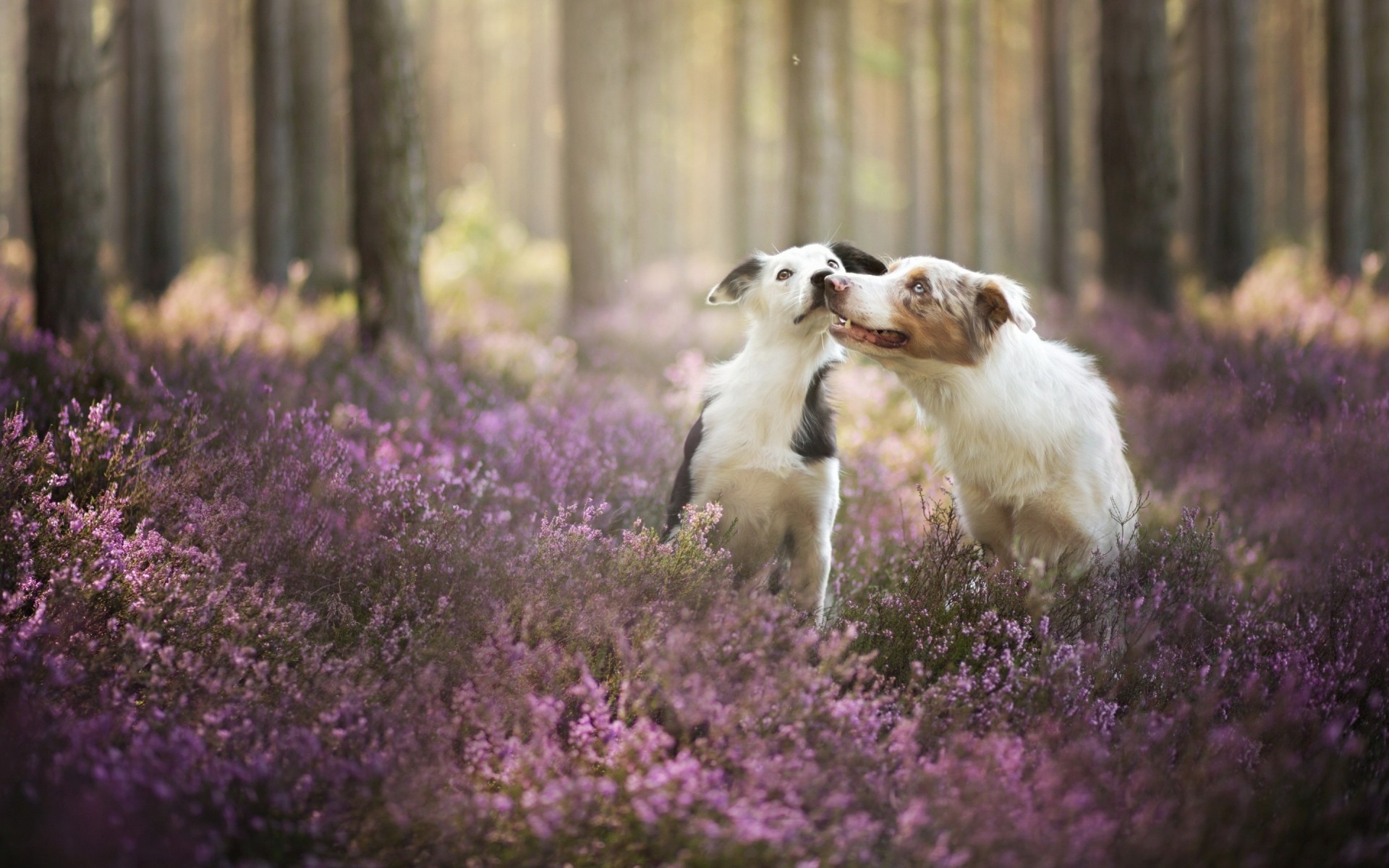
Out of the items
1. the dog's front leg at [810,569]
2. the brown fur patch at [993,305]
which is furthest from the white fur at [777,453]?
the brown fur patch at [993,305]

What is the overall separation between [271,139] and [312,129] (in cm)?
67

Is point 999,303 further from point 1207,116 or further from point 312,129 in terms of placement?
point 1207,116

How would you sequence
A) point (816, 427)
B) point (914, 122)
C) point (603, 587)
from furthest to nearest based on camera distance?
point (914, 122)
point (816, 427)
point (603, 587)

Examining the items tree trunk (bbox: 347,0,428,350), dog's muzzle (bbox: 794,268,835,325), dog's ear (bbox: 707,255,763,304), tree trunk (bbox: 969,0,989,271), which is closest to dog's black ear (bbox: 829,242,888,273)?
dog's ear (bbox: 707,255,763,304)

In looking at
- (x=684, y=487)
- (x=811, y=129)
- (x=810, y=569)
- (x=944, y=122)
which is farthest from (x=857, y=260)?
(x=944, y=122)

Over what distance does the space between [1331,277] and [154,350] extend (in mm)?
13477

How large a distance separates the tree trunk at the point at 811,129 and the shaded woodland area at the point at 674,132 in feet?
0.12

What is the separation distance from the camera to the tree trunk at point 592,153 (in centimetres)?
1269

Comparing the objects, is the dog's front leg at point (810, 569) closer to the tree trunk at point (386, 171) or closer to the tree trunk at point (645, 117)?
the tree trunk at point (386, 171)

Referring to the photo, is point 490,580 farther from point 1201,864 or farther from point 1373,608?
point 1373,608

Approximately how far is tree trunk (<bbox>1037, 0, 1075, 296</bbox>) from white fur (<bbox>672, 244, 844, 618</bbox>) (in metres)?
12.9

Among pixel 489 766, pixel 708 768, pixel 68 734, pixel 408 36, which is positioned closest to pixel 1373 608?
pixel 708 768

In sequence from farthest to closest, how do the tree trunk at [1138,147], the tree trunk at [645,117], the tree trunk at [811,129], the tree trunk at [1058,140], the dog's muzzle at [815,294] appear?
1. the tree trunk at [645,117]
2. the tree trunk at [1058,140]
3. the tree trunk at [811,129]
4. the tree trunk at [1138,147]
5. the dog's muzzle at [815,294]

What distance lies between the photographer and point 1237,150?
14.4 m
